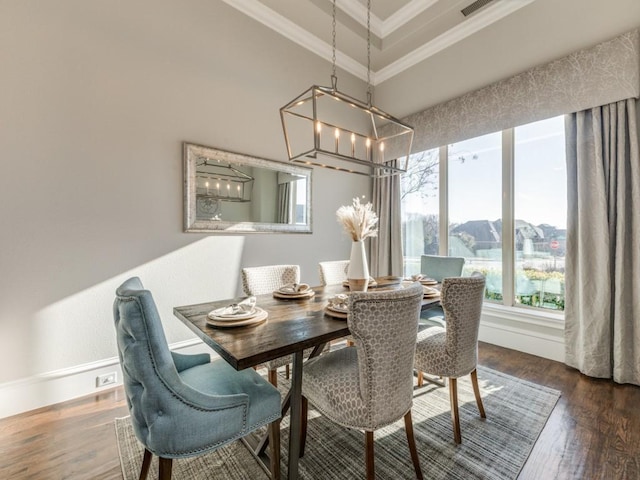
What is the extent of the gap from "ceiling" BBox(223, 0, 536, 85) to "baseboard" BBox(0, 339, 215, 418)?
352 cm

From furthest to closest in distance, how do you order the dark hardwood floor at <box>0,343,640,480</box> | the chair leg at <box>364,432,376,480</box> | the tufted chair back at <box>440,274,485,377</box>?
the tufted chair back at <box>440,274,485,377</box> → the dark hardwood floor at <box>0,343,640,480</box> → the chair leg at <box>364,432,376,480</box>

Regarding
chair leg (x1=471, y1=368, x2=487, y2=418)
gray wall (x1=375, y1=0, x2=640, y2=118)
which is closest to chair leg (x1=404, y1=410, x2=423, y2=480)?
chair leg (x1=471, y1=368, x2=487, y2=418)

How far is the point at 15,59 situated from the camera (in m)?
1.95

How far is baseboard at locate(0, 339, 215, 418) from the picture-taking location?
76.2 inches

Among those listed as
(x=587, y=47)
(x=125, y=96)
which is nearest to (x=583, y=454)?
(x=587, y=47)

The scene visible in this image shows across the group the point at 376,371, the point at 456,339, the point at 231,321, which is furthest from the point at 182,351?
the point at 456,339

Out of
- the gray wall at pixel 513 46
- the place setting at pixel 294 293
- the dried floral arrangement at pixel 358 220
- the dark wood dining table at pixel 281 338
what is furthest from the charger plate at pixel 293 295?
the gray wall at pixel 513 46

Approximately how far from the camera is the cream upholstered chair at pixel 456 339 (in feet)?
5.34

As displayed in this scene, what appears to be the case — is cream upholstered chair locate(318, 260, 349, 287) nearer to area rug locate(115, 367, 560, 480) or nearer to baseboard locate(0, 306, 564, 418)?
area rug locate(115, 367, 560, 480)

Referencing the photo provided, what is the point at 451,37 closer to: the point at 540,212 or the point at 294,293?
the point at 540,212

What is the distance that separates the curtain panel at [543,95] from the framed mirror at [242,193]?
1741 millimetres

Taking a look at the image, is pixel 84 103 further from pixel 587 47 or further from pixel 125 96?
pixel 587 47

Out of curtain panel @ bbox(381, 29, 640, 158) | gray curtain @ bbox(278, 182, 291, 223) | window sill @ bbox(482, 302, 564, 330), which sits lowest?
window sill @ bbox(482, 302, 564, 330)

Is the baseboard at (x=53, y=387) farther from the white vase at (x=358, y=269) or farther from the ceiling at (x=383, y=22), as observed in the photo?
the ceiling at (x=383, y=22)
